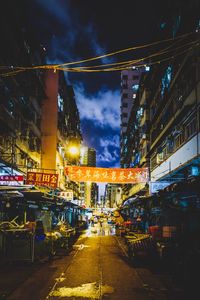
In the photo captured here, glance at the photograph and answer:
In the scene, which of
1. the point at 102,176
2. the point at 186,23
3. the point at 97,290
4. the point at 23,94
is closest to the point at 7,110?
the point at 23,94

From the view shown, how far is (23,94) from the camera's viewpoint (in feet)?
102

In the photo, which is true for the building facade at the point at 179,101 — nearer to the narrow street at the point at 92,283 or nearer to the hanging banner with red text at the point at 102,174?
the hanging banner with red text at the point at 102,174

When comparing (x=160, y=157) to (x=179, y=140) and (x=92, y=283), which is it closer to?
(x=179, y=140)

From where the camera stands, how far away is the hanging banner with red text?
987 inches

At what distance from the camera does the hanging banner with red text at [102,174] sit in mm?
25072

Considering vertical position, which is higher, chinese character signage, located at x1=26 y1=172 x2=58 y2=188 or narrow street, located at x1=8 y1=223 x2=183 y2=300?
chinese character signage, located at x1=26 y1=172 x2=58 y2=188

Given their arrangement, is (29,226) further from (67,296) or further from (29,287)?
(67,296)

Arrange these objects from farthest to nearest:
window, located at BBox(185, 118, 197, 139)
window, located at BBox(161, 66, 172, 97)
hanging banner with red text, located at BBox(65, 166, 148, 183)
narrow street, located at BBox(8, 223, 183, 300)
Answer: window, located at BBox(161, 66, 172, 97) → hanging banner with red text, located at BBox(65, 166, 148, 183) → window, located at BBox(185, 118, 197, 139) → narrow street, located at BBox(8, 223, 183, 300)

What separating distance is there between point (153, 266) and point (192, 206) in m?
3.85

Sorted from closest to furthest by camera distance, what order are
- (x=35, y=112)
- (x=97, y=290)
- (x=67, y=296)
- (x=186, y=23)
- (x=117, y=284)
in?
(x=67, y=296) → (x=97, y=290) → (x=117, y=284) → (x=186, y=23) → (x=35, y=112)

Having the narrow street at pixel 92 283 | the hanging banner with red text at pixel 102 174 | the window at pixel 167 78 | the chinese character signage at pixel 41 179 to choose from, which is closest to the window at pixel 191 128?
the hanging banner with red text at pixel 102 174

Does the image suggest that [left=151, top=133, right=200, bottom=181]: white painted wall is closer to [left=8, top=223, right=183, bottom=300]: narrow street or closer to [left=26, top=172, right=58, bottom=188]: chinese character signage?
[left=8, top=223, right=183, bottom=300]: narrow street

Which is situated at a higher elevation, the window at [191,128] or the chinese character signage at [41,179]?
the window at [191,128]

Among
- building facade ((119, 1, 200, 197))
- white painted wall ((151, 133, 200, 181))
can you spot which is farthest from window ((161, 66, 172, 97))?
white painted wall ((151, 133, 200, 181))
